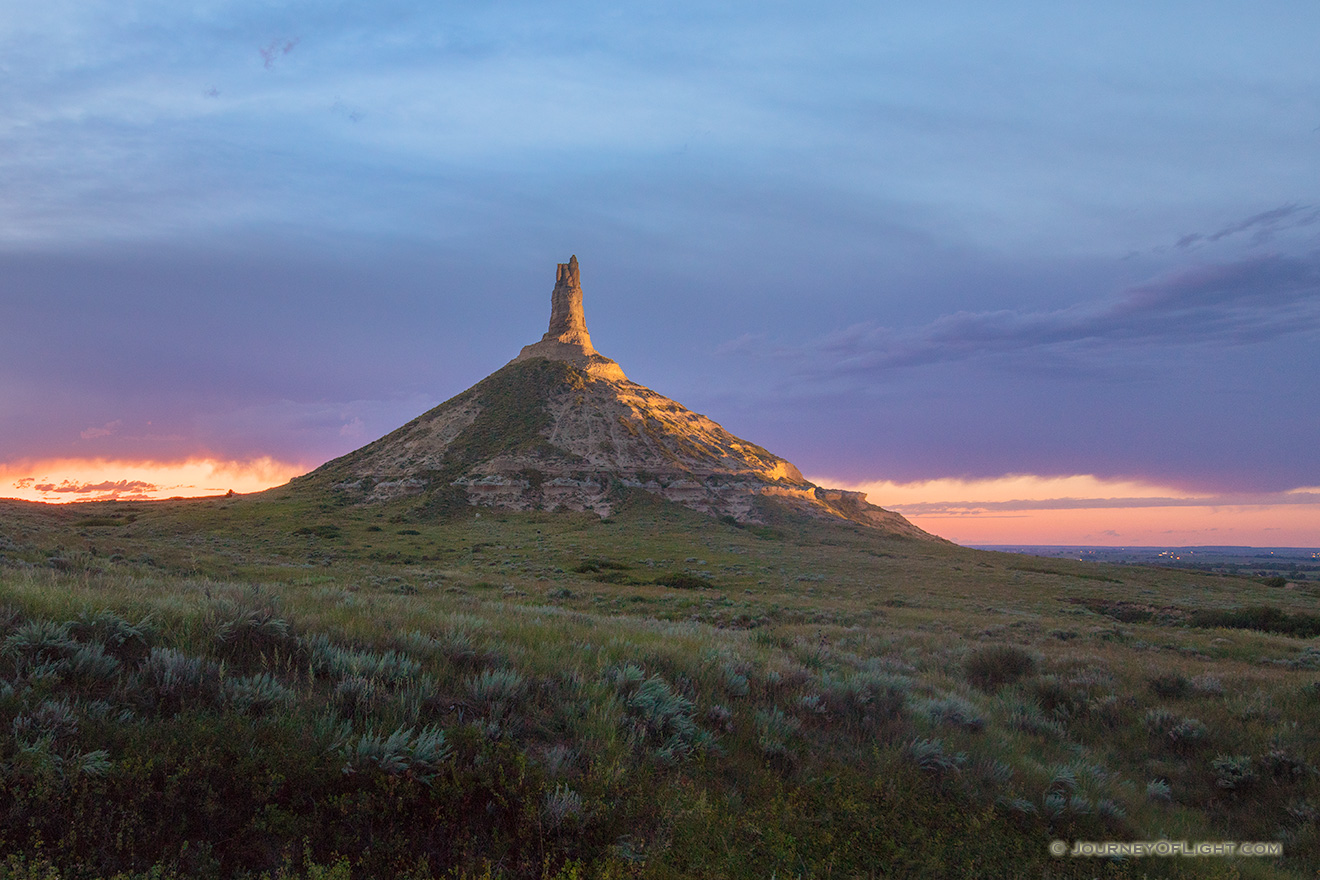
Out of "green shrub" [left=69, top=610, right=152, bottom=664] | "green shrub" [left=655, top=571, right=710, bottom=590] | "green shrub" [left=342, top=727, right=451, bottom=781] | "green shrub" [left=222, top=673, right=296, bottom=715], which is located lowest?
"green shrub" [left=655, top=571, right=710, bottom=590]

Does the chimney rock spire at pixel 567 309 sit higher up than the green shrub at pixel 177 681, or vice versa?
the chimney rock spire at pixel 567 309

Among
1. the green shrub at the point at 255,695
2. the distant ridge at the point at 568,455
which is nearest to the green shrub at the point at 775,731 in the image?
the green shrub at the point at 255,695

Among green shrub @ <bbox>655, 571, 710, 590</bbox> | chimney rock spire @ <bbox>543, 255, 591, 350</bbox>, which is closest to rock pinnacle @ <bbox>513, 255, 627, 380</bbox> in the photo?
chimney rock spire @ <bbox>543, 255, 591, 350</bbox>

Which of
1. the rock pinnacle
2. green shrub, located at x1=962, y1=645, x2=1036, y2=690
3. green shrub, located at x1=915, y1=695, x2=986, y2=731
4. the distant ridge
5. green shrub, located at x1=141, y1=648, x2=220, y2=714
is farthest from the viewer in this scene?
the rock pinnacle

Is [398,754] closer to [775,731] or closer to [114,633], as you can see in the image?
[114,633]

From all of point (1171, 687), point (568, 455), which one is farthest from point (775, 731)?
point (568, 455)

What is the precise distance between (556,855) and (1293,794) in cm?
900

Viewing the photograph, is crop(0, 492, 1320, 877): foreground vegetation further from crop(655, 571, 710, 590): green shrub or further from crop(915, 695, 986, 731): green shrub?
crop(655, 571, 710, 590): green shrub

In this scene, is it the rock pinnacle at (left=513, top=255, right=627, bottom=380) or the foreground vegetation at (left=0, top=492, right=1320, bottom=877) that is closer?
the foreground vegetation at (left=0, top=492, right=1320, bottom=877)

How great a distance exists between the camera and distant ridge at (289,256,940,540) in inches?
3450

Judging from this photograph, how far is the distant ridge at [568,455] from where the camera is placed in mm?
87625

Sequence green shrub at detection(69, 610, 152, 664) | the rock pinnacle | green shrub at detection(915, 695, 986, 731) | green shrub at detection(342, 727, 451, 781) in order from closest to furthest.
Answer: green shrub at detection(342, 727, 451, 781) → green shrub at detection(69, 610, 152, 664) → green shrub at detection(915, 695, 986, 731) → the rock pinnacle

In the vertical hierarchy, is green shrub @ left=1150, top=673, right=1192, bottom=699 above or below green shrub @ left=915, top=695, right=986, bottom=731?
below

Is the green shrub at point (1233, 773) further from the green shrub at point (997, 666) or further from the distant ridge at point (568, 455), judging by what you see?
the distant ridge at point (568, 455)
